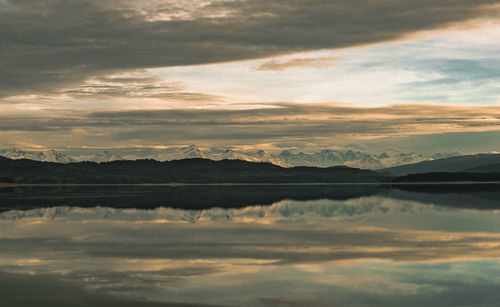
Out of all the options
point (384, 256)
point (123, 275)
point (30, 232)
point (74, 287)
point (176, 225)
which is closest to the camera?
point (74, 287)

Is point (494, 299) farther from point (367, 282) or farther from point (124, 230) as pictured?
point (124, 230)

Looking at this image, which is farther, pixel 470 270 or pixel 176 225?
pixel 176 225

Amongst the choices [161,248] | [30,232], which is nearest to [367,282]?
[161,248]

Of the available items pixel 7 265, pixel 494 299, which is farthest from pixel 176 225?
pixel 494 299

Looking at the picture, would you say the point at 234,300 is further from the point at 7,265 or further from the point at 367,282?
the point at 7,265

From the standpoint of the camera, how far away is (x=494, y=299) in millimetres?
19328

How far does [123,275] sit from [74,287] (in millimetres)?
2875

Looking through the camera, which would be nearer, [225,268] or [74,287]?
[74,287]

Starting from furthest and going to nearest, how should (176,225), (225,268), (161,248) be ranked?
(176,225), (161,248), (225,268)

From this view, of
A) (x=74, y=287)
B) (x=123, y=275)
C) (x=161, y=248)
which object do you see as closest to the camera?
(x=74, y=287)

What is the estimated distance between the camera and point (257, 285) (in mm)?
21766

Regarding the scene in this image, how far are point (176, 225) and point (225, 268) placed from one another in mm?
20835

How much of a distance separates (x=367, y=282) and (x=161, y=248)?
14.3 m

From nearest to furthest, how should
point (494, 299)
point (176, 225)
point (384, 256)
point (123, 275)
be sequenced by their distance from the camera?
1. point (494, 299)
2. point (123, 275)
3. point (384, 256)
4. point (176, 225)
